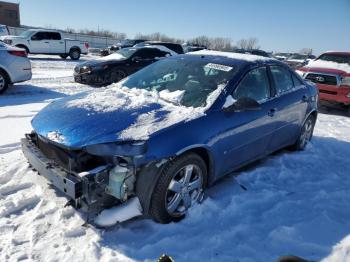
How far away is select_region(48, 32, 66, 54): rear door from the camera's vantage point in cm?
2334

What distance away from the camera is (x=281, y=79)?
16.9 feet

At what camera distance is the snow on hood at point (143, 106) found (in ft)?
10.6

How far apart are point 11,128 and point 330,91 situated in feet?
26.8

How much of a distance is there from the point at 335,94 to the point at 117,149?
833 cm

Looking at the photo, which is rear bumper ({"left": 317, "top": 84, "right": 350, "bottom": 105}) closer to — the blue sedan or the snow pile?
the blue sedan

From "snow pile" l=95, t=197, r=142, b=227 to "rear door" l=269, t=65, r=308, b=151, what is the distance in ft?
8.06

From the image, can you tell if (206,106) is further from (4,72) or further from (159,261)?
(4,72)

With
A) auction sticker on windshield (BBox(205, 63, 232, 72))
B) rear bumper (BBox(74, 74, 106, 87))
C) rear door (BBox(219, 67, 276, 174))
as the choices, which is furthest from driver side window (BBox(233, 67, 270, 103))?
rear bumper (BBox(74, 74, 106, 87))

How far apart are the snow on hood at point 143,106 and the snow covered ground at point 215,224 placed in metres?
0.95

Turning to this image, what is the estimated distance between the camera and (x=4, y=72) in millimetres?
9188

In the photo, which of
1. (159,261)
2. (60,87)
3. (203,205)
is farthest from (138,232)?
(60,87)

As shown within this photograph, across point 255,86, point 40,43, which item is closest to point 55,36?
point 40,43

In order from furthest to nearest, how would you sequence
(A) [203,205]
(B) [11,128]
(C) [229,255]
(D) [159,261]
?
(B) [11,128], (A) [203,205], (C) [229,255], (D) [159,261]

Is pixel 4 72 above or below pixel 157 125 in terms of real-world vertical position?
below
